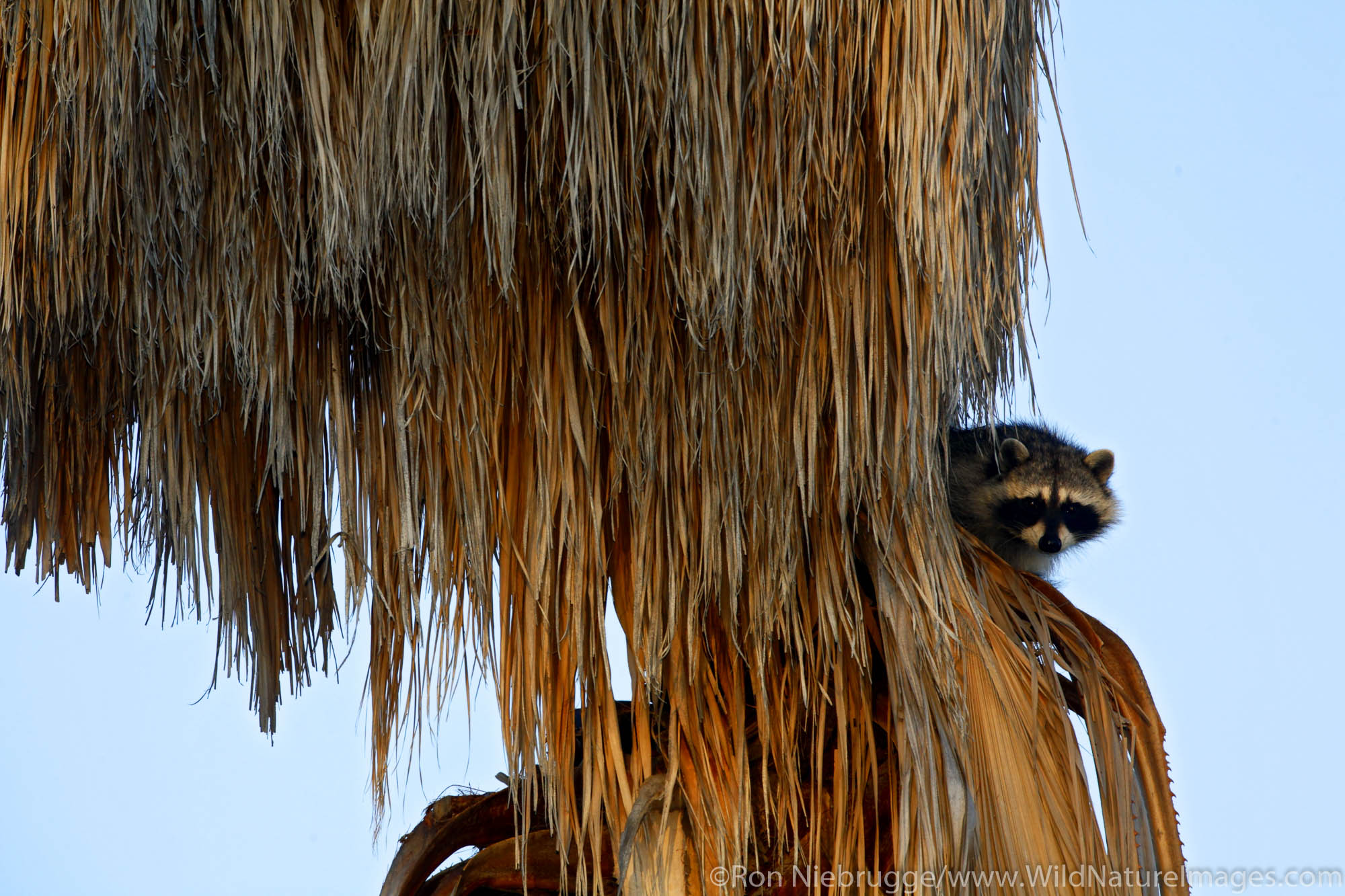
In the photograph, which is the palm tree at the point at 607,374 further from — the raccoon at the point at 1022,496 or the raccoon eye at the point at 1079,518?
the raccoon eye at the point at 1079,518

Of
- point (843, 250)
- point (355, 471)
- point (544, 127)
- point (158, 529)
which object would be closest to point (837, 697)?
point (843, 250)

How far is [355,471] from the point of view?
8.91ft

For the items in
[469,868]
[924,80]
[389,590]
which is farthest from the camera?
[469,868]

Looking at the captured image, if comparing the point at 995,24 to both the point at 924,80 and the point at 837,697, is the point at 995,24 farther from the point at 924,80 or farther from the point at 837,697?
the point at 837,697

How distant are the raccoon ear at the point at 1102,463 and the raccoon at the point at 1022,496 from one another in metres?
0.12

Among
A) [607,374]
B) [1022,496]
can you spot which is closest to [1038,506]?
[1022,496]

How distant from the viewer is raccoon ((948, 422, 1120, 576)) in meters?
5.00

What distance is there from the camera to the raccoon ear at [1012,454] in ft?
16.5

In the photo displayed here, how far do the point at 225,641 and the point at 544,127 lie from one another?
1.42 m

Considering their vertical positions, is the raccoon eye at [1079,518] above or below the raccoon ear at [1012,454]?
below

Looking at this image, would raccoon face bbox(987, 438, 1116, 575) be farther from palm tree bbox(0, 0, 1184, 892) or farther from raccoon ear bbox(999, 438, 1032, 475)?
palm tree bbox(0, 0, 1184, 892)


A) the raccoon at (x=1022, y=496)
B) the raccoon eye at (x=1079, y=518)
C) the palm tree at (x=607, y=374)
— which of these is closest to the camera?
the palm tree at (x=607, y=374)

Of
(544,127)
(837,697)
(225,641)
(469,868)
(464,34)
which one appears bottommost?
(469,868)

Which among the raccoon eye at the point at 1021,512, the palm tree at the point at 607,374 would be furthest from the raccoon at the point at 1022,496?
the palm tree at the point at 607,374
